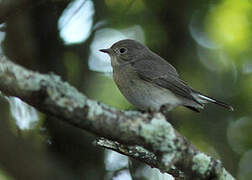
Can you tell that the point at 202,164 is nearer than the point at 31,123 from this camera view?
Answer: Yes

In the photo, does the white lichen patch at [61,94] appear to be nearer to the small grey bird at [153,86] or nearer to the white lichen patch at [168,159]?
the white lichen patch at [168,159]

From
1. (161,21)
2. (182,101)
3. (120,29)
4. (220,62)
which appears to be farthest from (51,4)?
(220,62)

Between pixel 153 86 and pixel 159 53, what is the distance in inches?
59.0

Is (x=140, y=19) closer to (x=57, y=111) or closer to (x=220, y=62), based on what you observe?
(x=220, y=62)

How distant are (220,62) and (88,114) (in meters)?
4.50

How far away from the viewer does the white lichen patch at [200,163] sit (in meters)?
3.40

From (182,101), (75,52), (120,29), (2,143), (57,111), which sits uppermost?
(120,29)

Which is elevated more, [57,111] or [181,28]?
[181,28]

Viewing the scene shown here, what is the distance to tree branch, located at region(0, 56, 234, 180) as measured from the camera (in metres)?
2.67

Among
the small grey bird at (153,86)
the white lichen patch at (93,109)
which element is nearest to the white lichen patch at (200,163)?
the white lichen patch at (93,109)

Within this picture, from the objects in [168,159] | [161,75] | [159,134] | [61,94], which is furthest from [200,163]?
[161,75]

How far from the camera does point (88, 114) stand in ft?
9.25

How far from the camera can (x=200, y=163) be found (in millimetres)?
3426

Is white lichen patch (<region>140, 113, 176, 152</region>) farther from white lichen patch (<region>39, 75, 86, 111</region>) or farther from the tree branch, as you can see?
white lichen patch (<region>39, 75, 86, 111</region>)
